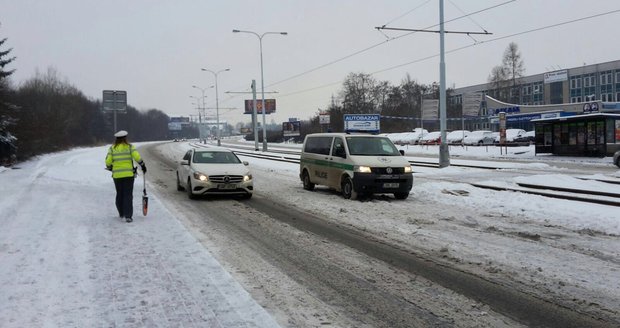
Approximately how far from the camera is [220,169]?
13.1 metres

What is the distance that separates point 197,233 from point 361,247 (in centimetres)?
278

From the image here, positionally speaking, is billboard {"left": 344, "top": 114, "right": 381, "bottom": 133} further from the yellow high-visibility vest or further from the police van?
the yellow high-visibility vest

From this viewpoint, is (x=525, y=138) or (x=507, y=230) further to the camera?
(x=525, y=138)

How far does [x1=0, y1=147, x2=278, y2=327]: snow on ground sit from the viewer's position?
4.43 m

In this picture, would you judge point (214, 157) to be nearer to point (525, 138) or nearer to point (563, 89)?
point (525, 138)

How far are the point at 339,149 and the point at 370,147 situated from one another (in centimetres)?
84

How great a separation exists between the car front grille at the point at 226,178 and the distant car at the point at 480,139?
1824 inches

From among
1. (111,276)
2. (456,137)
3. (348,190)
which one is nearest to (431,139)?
(456,137)

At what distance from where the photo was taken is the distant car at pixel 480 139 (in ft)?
181

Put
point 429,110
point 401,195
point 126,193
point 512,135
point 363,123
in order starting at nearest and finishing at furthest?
1. point 126,193
2. point 401,195
3. point 363,123
4. point 429,110
5. point 512,135

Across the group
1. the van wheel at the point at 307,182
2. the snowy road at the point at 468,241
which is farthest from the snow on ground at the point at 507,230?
the van wheel at the point at 307,182

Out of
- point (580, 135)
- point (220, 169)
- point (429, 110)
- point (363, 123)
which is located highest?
point (429, 110)

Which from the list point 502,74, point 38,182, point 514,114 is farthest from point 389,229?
point 502,74

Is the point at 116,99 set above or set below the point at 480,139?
above
